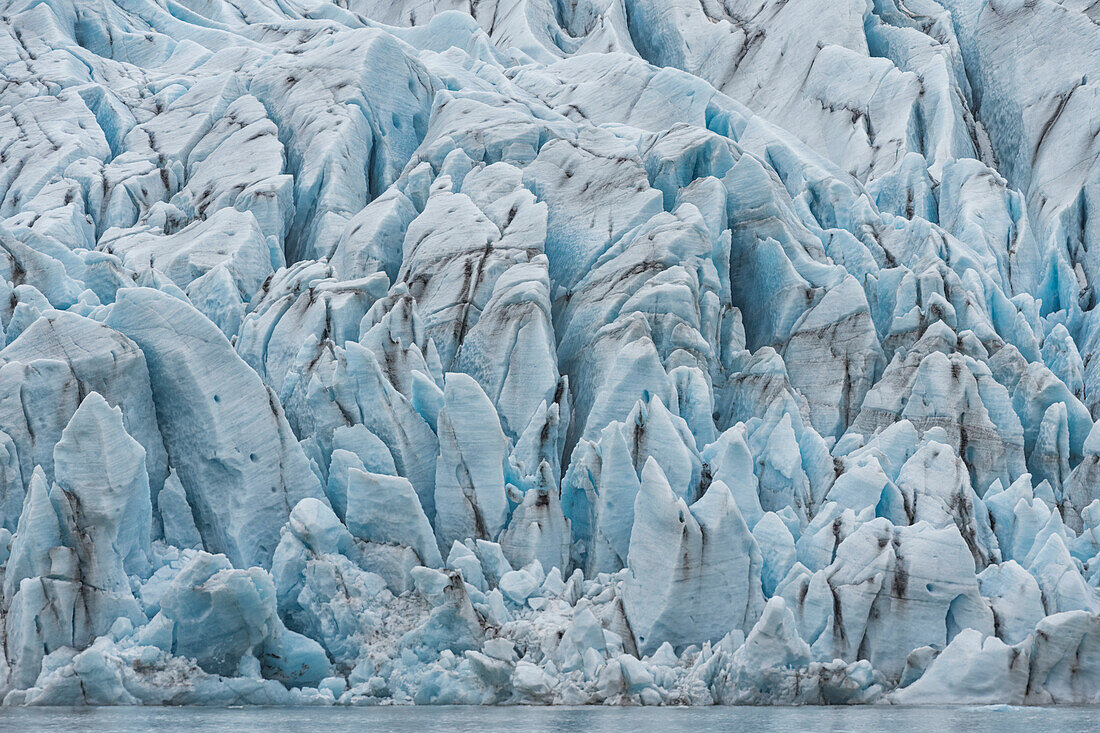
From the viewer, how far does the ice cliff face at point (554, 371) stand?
712 inches

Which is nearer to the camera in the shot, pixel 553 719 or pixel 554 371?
pixel 553 719

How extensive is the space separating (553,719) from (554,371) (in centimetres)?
793

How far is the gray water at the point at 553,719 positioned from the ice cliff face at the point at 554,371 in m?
0.75

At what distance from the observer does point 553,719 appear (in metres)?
15.8

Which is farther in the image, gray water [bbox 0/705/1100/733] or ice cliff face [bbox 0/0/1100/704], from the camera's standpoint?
ice cliff face [bbox 0/0/1100/704]

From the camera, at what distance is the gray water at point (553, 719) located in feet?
47.6

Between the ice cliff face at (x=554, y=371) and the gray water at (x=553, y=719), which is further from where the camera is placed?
the ice cliff face at (x=554, y=371)

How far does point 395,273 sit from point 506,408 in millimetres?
4909

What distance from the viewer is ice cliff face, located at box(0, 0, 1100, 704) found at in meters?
18.1

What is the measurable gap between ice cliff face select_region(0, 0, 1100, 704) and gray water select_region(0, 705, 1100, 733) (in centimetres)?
75

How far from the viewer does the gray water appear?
14523 millimetres

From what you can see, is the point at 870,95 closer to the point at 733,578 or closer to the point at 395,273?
the point at 395,273

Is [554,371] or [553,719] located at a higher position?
[554,371]

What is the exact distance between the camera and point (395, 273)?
2561 cm
